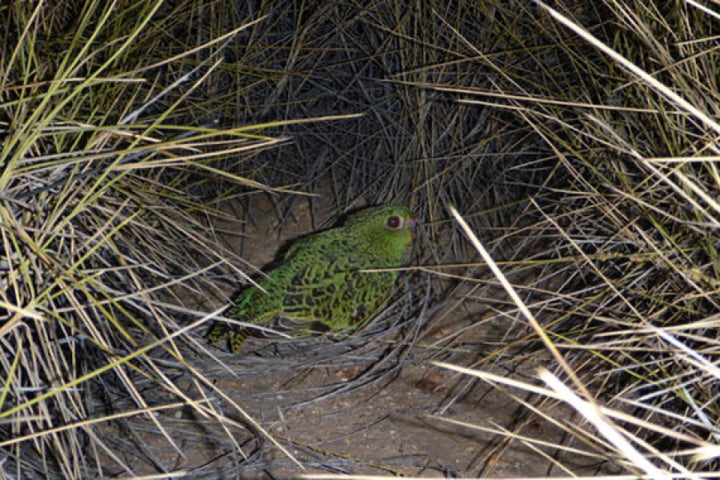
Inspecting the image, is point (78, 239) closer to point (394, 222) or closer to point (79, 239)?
point (79, 239)

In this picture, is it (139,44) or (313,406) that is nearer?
(139,44)

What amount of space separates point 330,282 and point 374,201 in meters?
0.65

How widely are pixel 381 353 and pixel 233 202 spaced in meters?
1.13

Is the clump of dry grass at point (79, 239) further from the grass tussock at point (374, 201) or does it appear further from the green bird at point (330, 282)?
the green bird at point (330, 282)

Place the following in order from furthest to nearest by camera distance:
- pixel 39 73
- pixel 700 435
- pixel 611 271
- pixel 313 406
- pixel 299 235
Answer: pixel 299 235, pixel 313 406, pixel 611 271, pixel 39 73, pixel 700 435

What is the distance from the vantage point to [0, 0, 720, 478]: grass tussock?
133 centimetres

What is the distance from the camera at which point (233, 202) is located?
3221 mm

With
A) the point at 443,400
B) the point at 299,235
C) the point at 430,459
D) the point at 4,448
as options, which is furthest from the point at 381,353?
the point at 4,448

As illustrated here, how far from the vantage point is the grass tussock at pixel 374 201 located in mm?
1330

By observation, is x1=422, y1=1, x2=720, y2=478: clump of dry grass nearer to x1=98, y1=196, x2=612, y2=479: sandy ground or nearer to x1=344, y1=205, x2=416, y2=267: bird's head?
x1=98, y1=196, x2=612, y2=479: sandy ground

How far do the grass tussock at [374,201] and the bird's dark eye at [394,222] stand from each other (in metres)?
0.15

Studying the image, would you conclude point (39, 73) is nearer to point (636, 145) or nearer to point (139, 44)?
point (139, 44)

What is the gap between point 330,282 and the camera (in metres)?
2.42

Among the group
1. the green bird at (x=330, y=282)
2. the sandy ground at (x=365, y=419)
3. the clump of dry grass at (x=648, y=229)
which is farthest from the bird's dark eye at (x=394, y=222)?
the clump of dry grass at (x=648, y=229)
